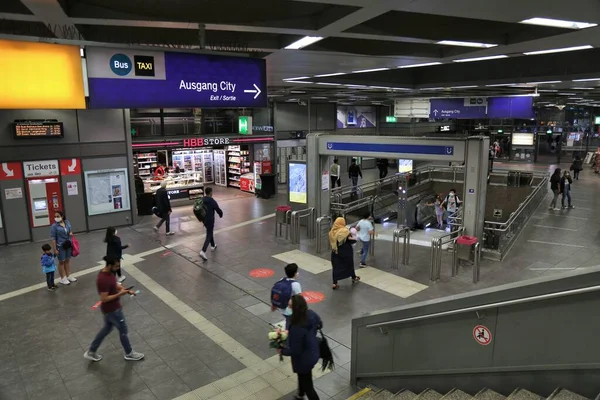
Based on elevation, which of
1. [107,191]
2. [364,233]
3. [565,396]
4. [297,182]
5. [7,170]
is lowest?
[364,233]

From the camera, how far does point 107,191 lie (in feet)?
43.5

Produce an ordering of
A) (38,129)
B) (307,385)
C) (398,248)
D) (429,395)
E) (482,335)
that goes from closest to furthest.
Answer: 1. (482,335)
2. (429,395)
3. (307,385)
4. (398,248)
5. (38,129)

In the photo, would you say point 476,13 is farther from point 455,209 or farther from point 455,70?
point 455,209

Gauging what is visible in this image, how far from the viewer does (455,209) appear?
1361 cm

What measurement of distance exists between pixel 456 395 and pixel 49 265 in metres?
7.68

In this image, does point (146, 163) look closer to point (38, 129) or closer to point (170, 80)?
point (38, 129)

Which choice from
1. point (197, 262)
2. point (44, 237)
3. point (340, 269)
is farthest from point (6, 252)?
point (340, 269)

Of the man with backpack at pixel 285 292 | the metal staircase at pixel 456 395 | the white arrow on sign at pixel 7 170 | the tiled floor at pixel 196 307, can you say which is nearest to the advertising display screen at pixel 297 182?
the tiled floor at pixel 196 307

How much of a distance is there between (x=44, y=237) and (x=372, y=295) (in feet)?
31.3

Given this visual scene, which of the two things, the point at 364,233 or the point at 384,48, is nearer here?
the point at 384,48

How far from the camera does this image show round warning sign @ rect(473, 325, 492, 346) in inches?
150

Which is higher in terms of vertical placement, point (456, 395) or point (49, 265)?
point (456, 395)

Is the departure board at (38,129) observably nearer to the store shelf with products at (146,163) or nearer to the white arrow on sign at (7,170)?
the white arrow on sign at (7,170)

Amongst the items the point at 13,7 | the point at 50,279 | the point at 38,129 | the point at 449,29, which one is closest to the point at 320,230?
the point at 449,29
